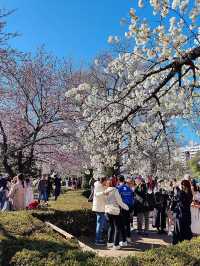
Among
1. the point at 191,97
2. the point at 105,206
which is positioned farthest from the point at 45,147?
the point at 191,97

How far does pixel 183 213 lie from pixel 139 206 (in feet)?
9.77

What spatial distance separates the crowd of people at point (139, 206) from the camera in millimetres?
9289

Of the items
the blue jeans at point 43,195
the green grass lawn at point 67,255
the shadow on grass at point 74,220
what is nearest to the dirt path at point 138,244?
the shadow on grass at point 74,220

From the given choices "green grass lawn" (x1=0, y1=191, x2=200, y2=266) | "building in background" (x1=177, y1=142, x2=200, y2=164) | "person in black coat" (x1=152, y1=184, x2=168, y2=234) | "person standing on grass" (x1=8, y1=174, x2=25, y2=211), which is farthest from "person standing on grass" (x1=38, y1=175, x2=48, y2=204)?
"green grass lawn" (x1=0, y1=191, x2=200, y2=266)

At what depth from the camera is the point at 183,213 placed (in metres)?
9.22

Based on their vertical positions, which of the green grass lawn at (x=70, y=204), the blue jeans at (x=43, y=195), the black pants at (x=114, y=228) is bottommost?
the black pants at (x=114, y=228)

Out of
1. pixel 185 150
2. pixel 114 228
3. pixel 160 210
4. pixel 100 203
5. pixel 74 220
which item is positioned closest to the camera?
pixel 114 228

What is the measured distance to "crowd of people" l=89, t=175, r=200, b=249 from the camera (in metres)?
9.29

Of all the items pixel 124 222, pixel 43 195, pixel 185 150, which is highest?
pixel 185 150

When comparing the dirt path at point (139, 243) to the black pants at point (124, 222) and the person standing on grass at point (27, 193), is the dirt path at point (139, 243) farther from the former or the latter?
the person standing on grass at point (27, 193)

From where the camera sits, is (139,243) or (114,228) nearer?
(114,228)

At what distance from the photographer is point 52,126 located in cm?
1992

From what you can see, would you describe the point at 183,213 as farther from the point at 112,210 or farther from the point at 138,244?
the point at 138,244

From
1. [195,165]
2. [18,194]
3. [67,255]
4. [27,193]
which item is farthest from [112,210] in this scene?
[195,165]
